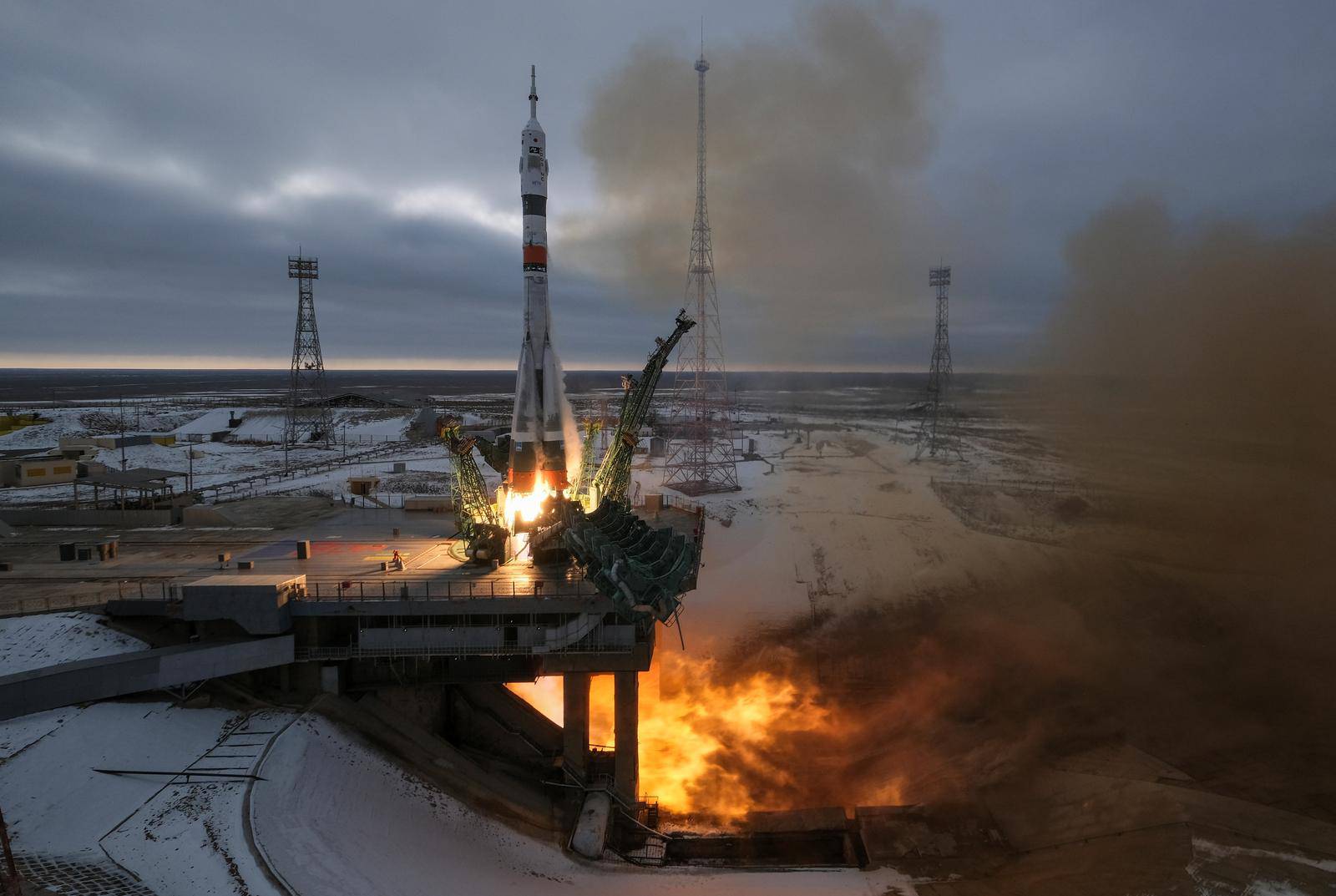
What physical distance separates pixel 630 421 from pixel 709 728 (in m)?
13.1

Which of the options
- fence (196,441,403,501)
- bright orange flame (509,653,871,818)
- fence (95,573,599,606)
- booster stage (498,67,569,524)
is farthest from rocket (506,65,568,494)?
fence (196,441,403,501)

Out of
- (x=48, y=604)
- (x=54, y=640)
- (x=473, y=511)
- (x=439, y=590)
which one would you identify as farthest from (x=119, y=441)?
(x=439, y=590)

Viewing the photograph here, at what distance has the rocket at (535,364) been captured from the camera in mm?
26297

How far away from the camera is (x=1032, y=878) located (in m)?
17.4

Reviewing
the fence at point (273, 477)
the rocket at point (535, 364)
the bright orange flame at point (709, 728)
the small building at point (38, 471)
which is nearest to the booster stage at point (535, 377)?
the rocket at point (535, 364)

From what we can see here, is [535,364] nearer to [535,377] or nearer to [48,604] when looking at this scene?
[535,377]

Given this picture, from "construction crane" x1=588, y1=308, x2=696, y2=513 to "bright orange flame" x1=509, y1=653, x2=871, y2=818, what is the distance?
9010mm

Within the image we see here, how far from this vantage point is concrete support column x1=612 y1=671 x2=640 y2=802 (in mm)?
23000

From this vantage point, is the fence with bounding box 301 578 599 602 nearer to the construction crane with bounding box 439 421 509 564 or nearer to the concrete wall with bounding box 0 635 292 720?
the construction crane with bounding box 439 421 509 564

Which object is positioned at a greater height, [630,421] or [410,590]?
[630,421]

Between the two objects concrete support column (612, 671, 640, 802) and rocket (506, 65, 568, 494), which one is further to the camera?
rocket (506, 65, 568, 494)

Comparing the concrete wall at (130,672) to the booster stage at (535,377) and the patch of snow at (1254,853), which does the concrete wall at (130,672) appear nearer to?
the booster stage at (535,377)

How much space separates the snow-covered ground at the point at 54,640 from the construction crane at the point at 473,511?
1026cm

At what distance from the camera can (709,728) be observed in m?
26.5
